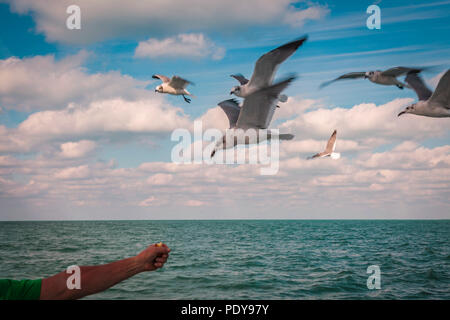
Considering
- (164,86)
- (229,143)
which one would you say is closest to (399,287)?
(229,143)

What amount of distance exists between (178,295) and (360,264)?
14.2 m

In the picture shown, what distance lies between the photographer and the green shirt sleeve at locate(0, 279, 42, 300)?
1894 millimetres

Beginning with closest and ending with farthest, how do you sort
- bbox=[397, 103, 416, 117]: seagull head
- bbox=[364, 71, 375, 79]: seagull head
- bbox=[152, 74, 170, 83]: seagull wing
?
bbox=[364, 71, 375, 79]: seagull head < bbox=[397, 103, 416, 117]: seagull head < bbox=[152, 74, 170, 83]: seagull wing

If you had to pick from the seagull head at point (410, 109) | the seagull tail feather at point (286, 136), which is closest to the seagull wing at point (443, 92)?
the seagull head at point (410, 109)

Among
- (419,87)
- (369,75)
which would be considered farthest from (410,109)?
(369,75)

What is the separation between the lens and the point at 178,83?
820 centimetres

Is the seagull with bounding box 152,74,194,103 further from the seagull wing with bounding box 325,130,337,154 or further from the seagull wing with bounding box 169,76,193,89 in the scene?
the seagull wing with bounding box 325,130,337,154

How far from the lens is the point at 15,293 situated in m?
1.92

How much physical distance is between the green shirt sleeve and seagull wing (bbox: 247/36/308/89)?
4883 mm

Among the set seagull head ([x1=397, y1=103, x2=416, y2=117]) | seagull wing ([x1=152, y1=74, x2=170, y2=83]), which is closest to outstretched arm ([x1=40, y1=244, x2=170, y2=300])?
seagull head ([x1=397, y1=103, x2=416, y2=117])

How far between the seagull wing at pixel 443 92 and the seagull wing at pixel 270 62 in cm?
201

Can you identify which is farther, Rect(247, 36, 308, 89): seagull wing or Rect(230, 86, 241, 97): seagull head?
Rect(230, 86, 241, 97): seagull head
